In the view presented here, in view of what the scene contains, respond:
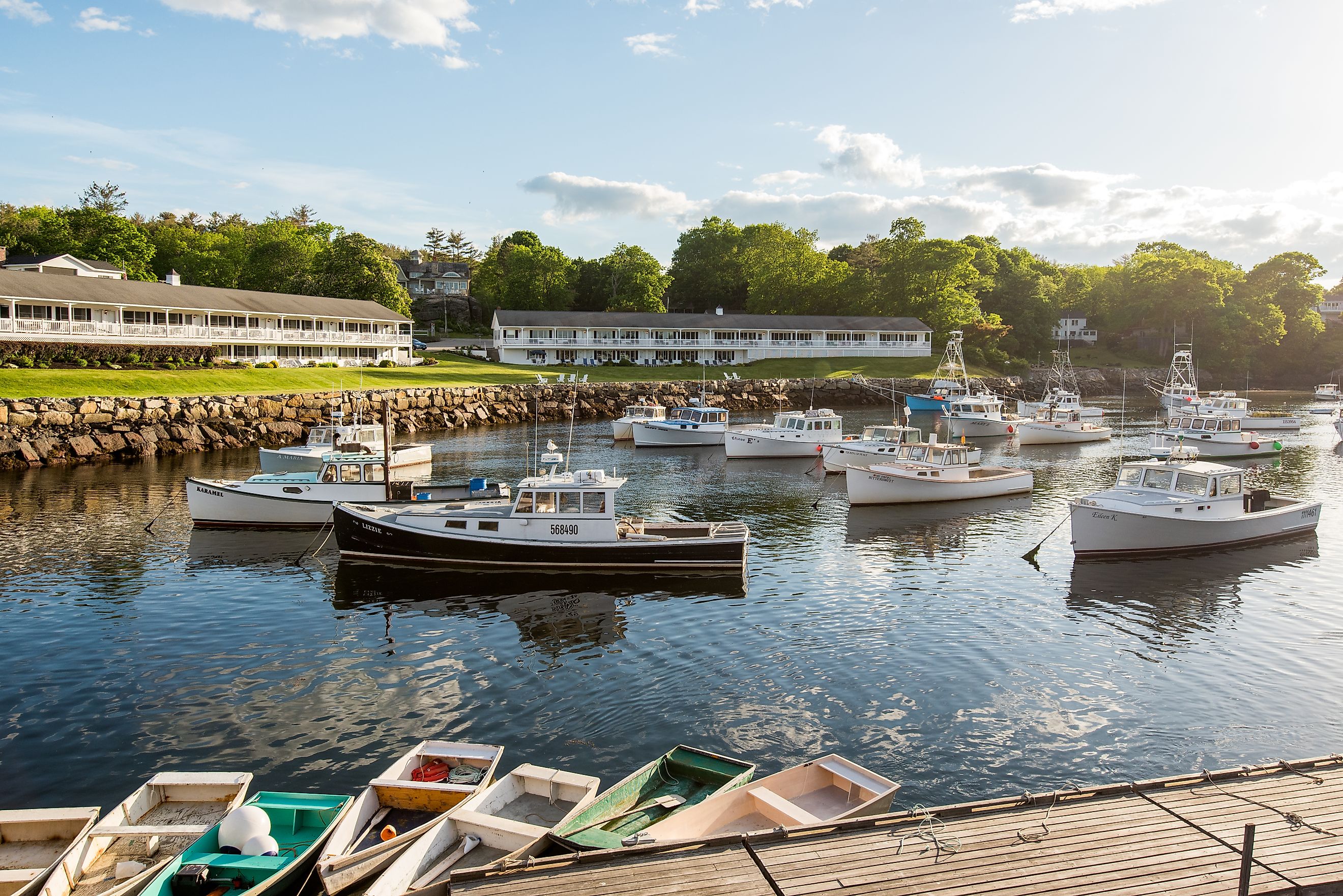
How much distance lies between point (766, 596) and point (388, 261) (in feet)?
332

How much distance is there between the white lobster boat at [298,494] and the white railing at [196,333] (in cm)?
4404

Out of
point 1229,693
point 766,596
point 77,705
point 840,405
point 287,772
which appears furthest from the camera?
point 840,405

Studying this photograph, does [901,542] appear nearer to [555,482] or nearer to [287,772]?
[555,482]

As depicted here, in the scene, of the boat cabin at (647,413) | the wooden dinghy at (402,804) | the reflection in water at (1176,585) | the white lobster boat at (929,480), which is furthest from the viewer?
the boat cabin at (647,413)

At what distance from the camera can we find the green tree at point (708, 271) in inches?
5915

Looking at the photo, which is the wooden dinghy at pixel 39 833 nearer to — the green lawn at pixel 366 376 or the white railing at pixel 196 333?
the green lawn at pixel 366 376

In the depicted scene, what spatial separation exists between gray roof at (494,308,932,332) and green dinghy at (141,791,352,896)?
3852 inches

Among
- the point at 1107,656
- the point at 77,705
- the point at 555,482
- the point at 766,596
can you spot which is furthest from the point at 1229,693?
the point at 77,705

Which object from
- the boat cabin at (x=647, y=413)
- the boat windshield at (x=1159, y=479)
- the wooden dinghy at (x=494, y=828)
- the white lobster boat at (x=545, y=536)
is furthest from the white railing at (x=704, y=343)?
the wooden dinghy at (x=494, y=828)

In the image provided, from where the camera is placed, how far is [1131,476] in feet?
108

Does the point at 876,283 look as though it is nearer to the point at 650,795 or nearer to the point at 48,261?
the point at 48,261

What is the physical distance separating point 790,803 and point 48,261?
103838 mm

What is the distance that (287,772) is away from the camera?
15398 millimetres

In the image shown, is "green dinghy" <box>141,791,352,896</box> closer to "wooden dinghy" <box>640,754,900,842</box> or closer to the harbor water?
the harbor water
